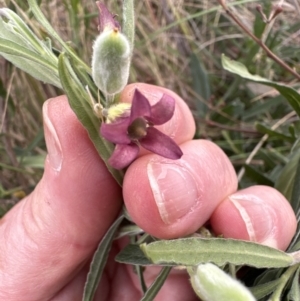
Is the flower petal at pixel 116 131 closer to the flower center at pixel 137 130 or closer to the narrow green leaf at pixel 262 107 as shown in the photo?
the flower center at pixel 137 130

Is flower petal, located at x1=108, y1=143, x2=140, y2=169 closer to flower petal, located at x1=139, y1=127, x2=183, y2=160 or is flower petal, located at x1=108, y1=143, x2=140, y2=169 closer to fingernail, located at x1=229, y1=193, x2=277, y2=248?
flower petal, located at x1=139, y1=127, x2=183, y2=160

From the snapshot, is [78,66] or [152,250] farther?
[78,66]

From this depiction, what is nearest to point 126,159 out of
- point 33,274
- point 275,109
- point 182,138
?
point 182,138

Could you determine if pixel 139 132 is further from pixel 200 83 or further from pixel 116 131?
pixel 200 83

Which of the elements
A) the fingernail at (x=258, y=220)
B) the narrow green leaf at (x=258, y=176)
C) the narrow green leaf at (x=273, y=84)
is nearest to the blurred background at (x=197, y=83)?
the narrow green leaf at (x=258, y=176)

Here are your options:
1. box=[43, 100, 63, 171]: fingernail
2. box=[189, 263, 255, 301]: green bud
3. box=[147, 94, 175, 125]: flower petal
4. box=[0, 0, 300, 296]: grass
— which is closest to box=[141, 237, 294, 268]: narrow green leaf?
box=[189, 263, 255, 301]: green bud

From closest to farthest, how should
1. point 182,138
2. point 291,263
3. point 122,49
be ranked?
point 122,49 < point 291,263 < point 182,138

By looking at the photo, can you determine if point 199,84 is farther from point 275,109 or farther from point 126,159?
point 126,159
